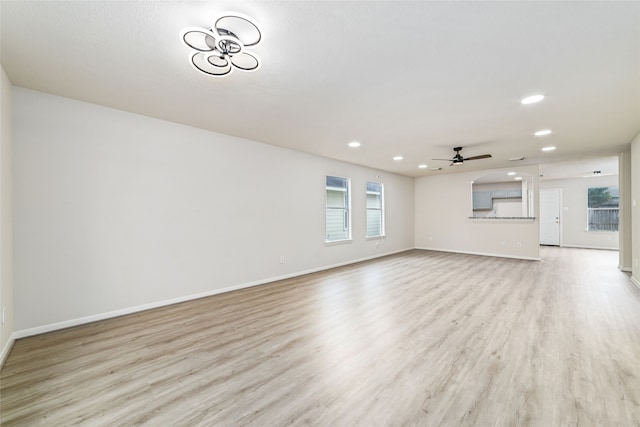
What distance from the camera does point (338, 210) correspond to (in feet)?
20.8

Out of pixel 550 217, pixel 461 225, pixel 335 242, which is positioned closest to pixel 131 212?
pixel 335 242

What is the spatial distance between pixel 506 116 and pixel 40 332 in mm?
5913

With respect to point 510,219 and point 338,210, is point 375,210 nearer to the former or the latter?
point 338,210

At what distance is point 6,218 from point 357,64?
3.46 m

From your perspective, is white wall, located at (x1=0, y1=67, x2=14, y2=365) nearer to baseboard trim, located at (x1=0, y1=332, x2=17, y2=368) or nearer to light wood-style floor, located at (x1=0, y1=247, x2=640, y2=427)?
baseboard trim, located at (x1=0, y1=332, x2=17, y2=368)

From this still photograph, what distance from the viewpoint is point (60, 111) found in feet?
9.50

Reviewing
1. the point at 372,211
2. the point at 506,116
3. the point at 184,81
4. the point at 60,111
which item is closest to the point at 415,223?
the point at 372,211

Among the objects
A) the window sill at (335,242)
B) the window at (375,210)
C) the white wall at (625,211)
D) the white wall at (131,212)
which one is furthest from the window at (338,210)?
the white wall at (625,211)

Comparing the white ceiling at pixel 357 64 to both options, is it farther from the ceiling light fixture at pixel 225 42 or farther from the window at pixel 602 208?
the window at pixel 602 208

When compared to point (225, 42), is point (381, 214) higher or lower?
lower

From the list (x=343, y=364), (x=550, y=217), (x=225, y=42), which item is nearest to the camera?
(x=225, y=42)

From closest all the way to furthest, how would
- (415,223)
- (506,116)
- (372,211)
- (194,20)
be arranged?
(194,20), (506,116), (372,211), (415,223)

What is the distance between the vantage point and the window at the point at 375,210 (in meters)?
7.34

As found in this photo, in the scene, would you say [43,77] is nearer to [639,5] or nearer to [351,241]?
[639,5]
